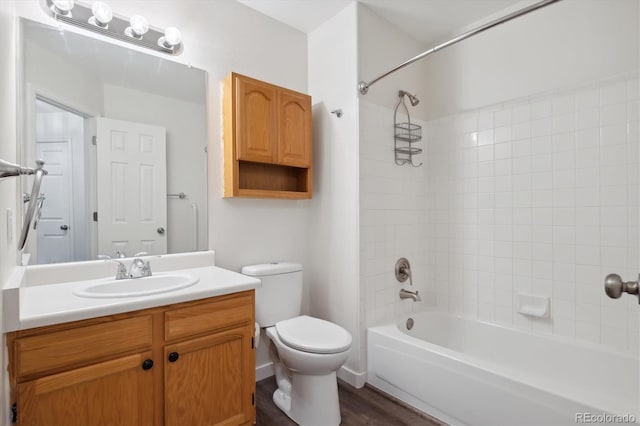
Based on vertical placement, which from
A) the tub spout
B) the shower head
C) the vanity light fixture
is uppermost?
the vanity light fixture

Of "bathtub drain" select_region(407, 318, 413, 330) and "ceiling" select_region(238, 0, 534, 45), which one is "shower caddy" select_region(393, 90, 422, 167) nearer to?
"ceiling" select_region(238, 0, 534, 45)

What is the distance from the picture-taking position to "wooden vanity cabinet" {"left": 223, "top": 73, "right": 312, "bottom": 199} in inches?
80.5

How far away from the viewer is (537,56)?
218 centimetres

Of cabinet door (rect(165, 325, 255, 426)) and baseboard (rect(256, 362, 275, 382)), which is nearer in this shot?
cabinet door (rect(165, 325, 255, 426))

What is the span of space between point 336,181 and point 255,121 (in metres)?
0.69

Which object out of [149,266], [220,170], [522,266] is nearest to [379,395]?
[522,266]

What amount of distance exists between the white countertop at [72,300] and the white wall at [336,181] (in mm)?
839

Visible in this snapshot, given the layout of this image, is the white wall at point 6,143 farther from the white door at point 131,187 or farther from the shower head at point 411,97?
the shower head at point 411,97

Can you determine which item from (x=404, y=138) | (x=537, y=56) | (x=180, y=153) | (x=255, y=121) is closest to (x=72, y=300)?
(x=180, y=153)

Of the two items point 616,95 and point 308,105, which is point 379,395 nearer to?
point 308,105

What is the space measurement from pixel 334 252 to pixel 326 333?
64cm

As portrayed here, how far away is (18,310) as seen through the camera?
3.46ft

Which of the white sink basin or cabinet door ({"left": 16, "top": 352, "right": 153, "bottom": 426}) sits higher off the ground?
the white sink basin

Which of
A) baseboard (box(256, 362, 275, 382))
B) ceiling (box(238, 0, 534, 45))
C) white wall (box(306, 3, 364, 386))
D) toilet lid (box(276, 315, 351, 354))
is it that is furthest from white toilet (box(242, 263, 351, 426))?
ceiling (box(238, 0, 534, 45))
